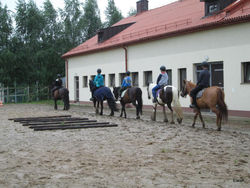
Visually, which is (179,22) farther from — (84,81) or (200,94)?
(84,81)

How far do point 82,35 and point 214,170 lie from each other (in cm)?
4899

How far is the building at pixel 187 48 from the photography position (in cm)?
1802

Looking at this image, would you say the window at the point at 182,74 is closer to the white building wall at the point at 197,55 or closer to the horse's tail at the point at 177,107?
the white building wall at the point at 197,55

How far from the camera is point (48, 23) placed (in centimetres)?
4988

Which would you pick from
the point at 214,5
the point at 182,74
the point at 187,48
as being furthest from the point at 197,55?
the point at 214,5

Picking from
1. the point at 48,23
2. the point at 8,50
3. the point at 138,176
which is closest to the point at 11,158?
the point at 138,176

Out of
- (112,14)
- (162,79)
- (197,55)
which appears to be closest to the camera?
(162,79)

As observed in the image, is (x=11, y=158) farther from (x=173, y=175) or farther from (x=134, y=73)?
(x=134, y=73)

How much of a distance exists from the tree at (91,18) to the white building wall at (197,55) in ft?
86.6

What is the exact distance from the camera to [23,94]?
Answer: 41.5 metres

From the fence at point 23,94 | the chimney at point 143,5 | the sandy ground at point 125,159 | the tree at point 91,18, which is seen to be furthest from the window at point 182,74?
the tree at point 91,18

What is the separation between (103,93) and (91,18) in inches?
1540

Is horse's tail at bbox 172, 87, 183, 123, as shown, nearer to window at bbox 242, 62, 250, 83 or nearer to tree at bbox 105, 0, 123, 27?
window at bbox 242, 62, 250, 83

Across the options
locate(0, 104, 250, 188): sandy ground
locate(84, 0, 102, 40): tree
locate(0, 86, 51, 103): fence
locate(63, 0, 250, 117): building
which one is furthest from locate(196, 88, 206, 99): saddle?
locate(84, 0, 102, 40): tree
